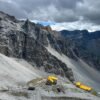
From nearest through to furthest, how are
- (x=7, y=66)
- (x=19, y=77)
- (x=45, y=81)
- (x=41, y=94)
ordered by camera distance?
1. (x=41, y=94)
2. (x=45, y=81)
3. (x=19, y=77)
4. (x=7, y=66)

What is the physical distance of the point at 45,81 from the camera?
137500mm

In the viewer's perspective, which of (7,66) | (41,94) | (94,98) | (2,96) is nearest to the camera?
(2,96)

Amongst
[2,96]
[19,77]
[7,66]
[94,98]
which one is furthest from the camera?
[7,66]

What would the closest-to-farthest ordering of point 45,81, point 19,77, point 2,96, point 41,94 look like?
point 2,96, point 41,94, point 45,81, point 19,77

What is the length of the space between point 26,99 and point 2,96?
7636mm

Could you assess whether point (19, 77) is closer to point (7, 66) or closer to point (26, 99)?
point (7, 66)

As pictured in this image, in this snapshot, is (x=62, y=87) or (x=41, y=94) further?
(x=62, y=87)

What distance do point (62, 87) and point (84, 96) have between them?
880 cm

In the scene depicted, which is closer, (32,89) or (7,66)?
(32,89)

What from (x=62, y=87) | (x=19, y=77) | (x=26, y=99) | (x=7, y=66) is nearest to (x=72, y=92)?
(x=62, y=87)

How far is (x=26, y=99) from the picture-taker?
105 metres

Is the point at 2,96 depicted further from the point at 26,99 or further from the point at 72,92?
the point at 72,92

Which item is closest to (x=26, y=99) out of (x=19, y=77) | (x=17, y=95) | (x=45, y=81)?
(x=17, y=95)

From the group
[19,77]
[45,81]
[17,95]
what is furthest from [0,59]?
[17,95]
